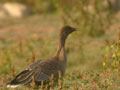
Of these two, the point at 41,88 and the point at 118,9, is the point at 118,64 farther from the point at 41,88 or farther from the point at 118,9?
the point at 118,9

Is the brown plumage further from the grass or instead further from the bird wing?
the grass

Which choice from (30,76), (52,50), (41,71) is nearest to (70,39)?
(52,50)

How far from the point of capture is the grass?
696cm

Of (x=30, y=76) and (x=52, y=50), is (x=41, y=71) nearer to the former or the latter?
(x=30, y=76)

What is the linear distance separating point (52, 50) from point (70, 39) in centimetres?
71

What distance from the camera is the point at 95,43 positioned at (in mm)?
11859

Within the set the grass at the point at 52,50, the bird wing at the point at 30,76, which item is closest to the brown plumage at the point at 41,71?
the bird wing at the point at 30,76

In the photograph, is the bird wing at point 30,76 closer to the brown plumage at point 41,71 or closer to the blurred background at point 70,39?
the brown plumage at point 41,71

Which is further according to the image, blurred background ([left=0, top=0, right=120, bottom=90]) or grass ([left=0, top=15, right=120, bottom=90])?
blurred background ([left=0, top=0, right=120, bottom=90])

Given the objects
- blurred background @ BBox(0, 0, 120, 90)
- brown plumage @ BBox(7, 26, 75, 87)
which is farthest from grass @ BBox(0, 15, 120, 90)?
brown plumage @ BBox(7, 26, 75, 87)

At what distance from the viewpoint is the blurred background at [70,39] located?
721cm

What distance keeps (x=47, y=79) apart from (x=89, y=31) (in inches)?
242

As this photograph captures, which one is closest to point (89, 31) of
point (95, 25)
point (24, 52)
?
point (95, 25)

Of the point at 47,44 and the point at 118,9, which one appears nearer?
the point at 47,44
